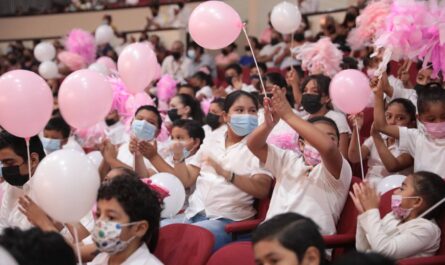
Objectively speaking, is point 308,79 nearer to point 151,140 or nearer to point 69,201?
point 151,140

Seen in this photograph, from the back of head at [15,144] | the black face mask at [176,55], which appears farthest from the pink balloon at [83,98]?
the black face mask at [176,55]

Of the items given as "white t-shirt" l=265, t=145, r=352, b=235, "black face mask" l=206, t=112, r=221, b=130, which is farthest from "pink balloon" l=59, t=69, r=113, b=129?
"black face mask" l=206, t=112, r=221, b=130

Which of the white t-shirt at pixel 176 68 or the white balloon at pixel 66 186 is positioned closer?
the white balloon at pixel 66 186

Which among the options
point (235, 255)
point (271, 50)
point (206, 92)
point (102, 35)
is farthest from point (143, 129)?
point (102, 35)

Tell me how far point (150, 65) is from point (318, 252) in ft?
6.86

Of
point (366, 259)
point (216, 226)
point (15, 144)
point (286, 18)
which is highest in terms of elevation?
point (286, 18)

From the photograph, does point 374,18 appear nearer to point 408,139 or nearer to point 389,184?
point 408,139

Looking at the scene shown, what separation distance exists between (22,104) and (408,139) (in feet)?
5.98

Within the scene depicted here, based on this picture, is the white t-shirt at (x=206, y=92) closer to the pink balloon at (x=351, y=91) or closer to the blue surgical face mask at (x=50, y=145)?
the blue surgical face mask at (x=50, y=145)

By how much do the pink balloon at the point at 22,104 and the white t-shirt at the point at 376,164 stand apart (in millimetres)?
1698

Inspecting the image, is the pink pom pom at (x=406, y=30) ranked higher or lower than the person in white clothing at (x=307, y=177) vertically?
higher

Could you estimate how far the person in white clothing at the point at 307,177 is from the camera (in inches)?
95.4

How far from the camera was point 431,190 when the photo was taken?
2188 mm

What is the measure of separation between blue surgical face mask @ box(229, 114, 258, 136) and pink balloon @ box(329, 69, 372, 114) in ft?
1.46
